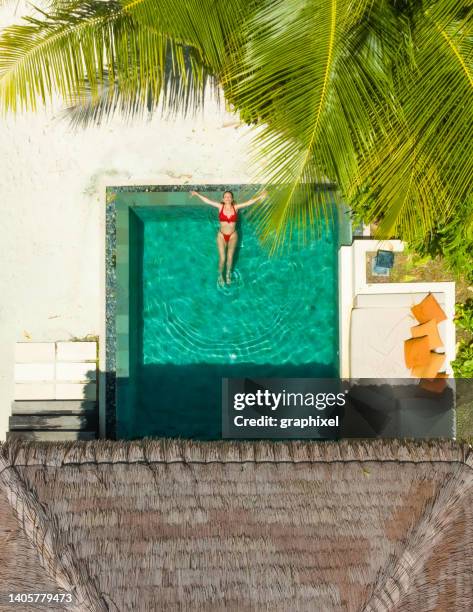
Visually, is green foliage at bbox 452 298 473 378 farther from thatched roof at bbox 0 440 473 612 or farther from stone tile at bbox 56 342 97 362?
stone tile at bbox 56 342 97 362

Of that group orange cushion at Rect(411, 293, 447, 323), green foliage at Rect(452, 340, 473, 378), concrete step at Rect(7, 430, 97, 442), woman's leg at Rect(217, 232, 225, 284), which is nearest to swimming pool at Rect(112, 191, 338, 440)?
woman's leg at Rect(217, 232, 225, 284)

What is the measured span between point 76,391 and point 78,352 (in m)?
0.46

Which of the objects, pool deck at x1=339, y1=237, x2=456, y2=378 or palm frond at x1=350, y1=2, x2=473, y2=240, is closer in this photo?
palm frond at x1=350, y1=2, x2=473, y2=240

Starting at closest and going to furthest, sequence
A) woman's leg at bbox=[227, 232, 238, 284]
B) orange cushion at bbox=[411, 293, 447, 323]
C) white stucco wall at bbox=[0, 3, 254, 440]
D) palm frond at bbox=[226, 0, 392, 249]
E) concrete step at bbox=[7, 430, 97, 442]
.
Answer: palm frond at bbox=[226, 0, 392, 249]
orange cushion at bbox=[411, 293, 447, 323]
concrete step at bbox=[7, 430, 97, 442]
white stucco wall at bbox=[0, 3, 254, 440]
woman's leg at bbox=[227, 232, 238, 284]

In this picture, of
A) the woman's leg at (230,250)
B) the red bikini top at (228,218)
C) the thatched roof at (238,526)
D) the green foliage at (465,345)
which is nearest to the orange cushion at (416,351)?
the green foliage at (465,345)

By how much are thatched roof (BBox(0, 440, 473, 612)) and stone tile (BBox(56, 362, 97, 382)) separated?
277cm

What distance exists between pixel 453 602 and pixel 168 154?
531cm

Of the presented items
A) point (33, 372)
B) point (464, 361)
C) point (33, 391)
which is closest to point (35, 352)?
point (33, 372)

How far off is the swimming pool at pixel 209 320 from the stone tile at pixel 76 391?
0.54m

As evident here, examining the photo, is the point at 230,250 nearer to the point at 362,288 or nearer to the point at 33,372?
the point at 362,288

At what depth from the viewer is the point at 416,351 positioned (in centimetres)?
675

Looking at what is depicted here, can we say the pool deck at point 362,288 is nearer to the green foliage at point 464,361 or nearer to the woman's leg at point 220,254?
the green foliage at point 464,361

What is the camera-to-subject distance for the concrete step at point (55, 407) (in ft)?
22.7

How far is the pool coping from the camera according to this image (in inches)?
273
